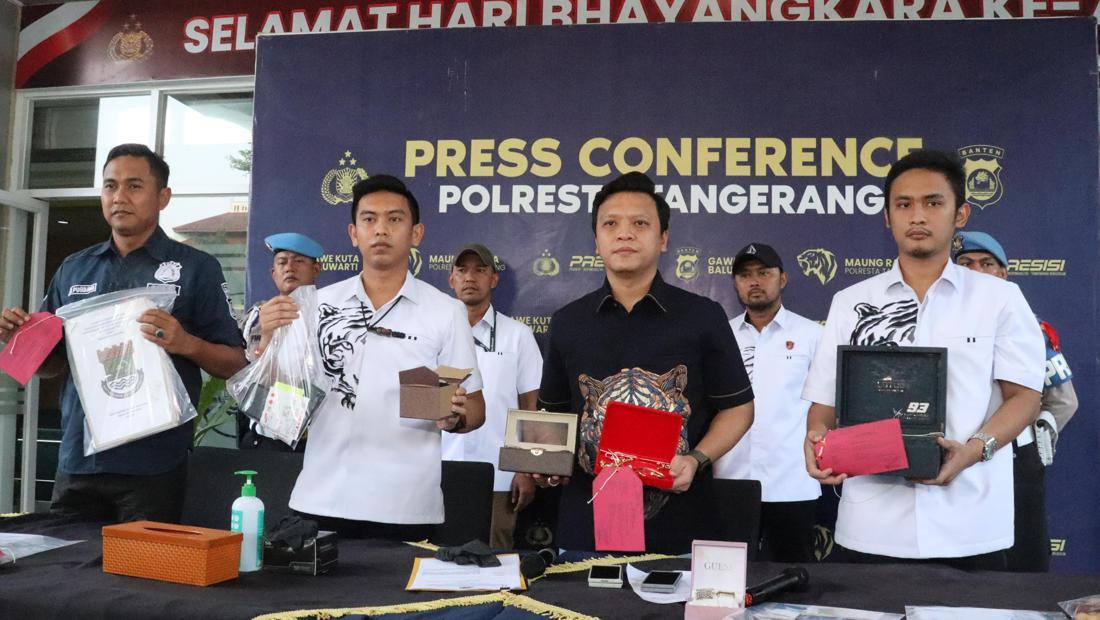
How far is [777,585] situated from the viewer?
157 cm

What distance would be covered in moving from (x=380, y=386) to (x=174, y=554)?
32.8 inches

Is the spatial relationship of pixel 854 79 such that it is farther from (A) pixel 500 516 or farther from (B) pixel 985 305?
(A) pixel 500 516

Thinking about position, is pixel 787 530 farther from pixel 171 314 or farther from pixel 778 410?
pixel 171 314

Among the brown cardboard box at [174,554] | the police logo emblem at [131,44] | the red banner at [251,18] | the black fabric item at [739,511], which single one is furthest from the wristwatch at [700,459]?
the police logo emblem at [131,44]

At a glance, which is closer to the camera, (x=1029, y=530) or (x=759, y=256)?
(x=1029, y=530)

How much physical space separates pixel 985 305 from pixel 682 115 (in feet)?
6.86

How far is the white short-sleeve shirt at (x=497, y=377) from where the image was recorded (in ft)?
12.6

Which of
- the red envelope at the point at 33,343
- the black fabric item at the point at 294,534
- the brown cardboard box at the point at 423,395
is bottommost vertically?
the black fabric item at the point at 294,534

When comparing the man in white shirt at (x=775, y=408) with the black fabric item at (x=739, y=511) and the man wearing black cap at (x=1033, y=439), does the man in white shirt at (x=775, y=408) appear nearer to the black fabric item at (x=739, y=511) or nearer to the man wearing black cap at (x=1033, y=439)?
the man wearing black cap at (x=1033, y=439)

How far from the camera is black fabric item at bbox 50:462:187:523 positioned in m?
2.45

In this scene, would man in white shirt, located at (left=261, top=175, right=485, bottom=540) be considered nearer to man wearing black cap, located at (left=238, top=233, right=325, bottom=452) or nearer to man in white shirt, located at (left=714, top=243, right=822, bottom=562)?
man wearing black cap, located at (left=238, top=233, right=325, bottom=452)

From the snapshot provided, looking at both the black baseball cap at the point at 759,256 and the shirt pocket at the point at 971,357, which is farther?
the black baseball cap at the point at 759,256

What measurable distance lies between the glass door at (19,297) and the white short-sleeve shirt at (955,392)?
5.21 m

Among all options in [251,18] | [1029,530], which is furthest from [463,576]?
[251,18]
